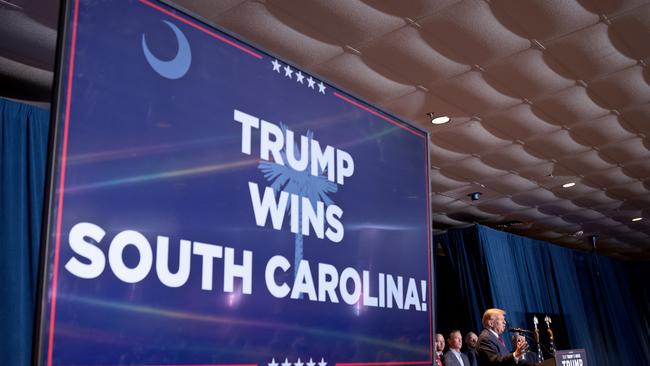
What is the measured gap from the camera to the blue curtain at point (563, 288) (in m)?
8.95

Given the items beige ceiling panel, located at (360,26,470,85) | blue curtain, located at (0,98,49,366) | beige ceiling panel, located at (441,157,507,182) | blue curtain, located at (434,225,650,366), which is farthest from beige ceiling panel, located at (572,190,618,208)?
blue curtain, located at (0,98,49,366)

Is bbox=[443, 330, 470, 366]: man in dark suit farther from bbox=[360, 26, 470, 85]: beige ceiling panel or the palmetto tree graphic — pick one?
the palmetto tree graphic

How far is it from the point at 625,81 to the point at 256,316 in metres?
4.34

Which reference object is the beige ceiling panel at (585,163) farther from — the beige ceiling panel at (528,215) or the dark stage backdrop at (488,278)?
the dark stage backdrop at (488,278)

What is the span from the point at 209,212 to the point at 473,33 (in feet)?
9.80

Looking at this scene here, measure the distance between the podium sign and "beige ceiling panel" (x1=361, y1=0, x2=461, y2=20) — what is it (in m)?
2.43

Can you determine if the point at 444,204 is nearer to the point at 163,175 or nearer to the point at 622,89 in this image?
the point at 622,89

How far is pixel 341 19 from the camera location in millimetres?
3797

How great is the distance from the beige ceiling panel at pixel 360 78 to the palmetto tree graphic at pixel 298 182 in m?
2.25

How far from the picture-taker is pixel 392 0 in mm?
3621

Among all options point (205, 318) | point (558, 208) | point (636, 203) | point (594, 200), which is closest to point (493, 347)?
point (205, 318)

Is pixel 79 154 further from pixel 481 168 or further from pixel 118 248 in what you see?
pixel 481 168

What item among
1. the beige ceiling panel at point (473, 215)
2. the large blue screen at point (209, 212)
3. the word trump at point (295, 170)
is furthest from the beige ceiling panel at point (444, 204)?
the word trump at point (295, 170)

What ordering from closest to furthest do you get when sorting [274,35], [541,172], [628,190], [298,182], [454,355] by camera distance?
[298,182], [274,35], [454,355], [541,172], [628,190]
